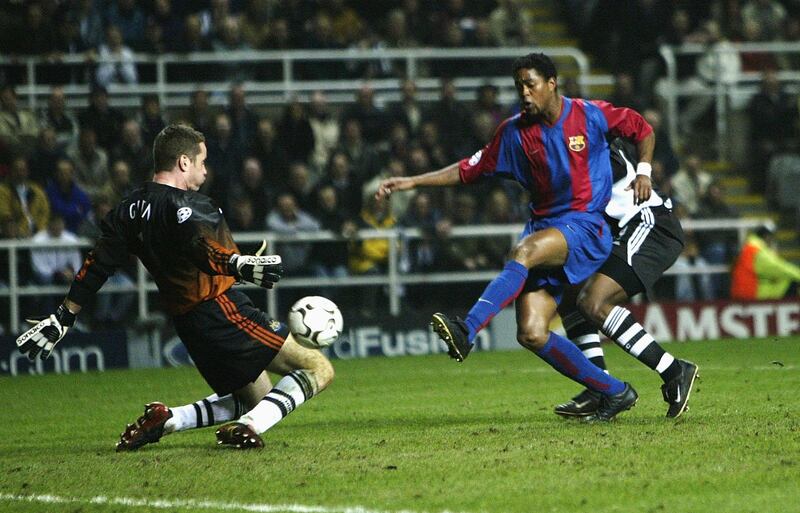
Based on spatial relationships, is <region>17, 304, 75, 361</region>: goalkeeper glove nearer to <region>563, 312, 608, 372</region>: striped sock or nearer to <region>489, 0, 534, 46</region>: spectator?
<region>563, 312, 608, 372</region>: striped sock

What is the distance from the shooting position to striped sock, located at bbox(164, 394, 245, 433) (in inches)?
290

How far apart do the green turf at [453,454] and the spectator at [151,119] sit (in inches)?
209

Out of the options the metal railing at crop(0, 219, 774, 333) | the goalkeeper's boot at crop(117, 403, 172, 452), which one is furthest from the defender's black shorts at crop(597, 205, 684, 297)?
the metal railing at crop(0, 219, 774, 333)

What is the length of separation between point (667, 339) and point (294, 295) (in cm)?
410

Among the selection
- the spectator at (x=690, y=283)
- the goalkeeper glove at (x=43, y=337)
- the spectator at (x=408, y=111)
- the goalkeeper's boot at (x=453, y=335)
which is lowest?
the spectator at (x=690, y=283)

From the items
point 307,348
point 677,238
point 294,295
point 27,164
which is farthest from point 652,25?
point 307,348

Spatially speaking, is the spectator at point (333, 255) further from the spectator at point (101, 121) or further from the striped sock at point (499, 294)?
the striped sock at point (499, 294)

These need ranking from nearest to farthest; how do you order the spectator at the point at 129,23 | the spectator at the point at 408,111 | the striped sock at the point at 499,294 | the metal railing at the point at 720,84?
the striped sock at the point at 499,294 < the spectator at the point at 408,111 < the spectator at the point at 129,23 < the metal railing at the point at 720,84

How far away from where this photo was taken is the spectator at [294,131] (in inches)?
638

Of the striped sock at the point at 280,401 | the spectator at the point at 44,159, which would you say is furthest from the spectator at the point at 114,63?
the striped sock at the point at 280,401

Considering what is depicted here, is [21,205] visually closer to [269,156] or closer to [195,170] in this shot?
[269,156]

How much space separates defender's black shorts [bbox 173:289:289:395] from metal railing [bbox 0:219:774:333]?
23.5 feet

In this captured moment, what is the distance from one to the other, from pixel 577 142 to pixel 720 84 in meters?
11.8

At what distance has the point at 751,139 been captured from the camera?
63.4 ft
